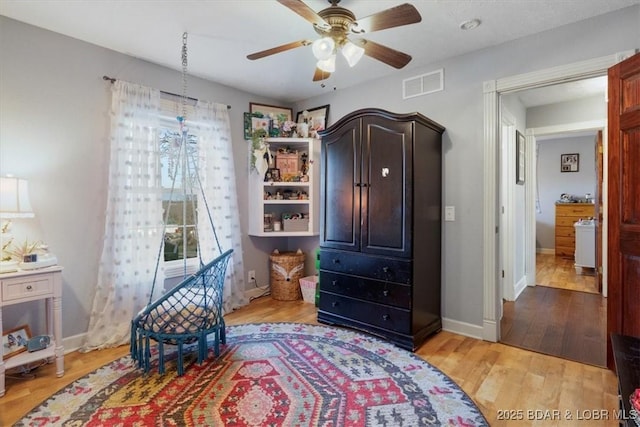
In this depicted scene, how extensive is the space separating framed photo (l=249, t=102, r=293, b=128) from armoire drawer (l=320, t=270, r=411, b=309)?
77.9 inches

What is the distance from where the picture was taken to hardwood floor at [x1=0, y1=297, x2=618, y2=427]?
183cm

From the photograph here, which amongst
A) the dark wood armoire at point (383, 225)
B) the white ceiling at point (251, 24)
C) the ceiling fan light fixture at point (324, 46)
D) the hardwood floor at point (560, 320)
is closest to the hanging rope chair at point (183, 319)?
the white ceiling at point (251, 24)

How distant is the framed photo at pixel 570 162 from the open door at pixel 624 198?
18.6 feet

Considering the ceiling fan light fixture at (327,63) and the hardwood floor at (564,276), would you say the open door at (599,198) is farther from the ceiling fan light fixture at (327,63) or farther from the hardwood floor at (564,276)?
the ceiling fan light fixture at (327,63)

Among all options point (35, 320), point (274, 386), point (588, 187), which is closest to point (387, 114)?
point (274, 386)

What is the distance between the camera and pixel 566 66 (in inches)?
94.5

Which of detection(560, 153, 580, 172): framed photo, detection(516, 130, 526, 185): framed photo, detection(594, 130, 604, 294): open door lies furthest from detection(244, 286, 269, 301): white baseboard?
detection(560, 153, 580, 172): framed photo

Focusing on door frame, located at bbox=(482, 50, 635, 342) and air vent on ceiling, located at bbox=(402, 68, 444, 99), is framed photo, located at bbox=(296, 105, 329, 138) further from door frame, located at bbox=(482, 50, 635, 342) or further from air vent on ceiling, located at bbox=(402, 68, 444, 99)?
door frame, located at bbox=(482, 50, 635, 342)

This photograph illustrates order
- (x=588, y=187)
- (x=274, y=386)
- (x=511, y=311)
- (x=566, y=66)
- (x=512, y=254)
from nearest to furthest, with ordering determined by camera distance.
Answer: (x=274, y=386)
(x=566, y=66)
(x=511, y=311)
(x=512, y=254)
(x=588, y=187)

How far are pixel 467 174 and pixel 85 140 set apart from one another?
3.23 meters

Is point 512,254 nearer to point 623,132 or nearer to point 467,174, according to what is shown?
point 467,174

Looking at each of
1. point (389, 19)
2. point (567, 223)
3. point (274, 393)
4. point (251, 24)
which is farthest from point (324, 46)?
point (567, 223)

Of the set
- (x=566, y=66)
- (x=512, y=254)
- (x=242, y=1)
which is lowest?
(x=512, y=254)

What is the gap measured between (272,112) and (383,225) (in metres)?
2.25
